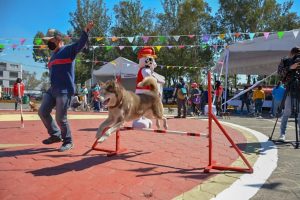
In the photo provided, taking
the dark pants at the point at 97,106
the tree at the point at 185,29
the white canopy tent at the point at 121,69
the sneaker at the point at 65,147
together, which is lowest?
the sneaker at the point at 65,147

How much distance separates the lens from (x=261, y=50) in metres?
15.3

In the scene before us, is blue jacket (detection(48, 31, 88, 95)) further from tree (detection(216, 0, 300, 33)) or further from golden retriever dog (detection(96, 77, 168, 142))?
tree (detection(216, 0, 300, 33))

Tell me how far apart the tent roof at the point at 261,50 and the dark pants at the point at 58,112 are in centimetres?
1169

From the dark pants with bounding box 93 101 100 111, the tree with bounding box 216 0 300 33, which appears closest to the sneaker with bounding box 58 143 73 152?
the dark pants with bounding box 93 101 100 111

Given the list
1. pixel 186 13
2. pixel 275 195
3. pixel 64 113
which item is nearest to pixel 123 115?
pixel 64 113

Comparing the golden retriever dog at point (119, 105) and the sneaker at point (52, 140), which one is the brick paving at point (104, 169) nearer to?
the sneaker at point (52, 140)

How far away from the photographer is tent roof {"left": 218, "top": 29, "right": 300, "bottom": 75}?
1434 centimetres

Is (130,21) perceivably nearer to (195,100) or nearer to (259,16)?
(259,16)

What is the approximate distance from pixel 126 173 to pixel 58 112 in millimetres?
1801

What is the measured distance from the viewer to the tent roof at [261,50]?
1434cm

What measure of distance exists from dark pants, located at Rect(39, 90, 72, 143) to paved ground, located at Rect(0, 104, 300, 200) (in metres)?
0.29

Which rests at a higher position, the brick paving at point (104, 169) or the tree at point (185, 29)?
the tree at point (185, 29)

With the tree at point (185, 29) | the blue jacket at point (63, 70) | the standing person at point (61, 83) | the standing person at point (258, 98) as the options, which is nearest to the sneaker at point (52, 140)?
the standing person at point (61, 83)

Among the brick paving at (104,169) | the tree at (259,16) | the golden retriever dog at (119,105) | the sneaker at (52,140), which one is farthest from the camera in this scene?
the tree at (259,16)
